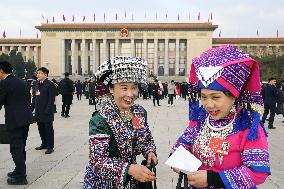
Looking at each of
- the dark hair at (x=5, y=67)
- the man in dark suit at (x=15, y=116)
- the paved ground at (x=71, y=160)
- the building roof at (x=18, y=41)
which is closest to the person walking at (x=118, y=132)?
the paved ground at (x=71, y=160)

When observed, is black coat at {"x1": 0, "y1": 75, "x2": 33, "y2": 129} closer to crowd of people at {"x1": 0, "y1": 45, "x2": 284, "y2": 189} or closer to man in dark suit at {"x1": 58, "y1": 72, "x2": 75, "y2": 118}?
crowd of people at {"x1": 0, "y1": 45, "x2": 284, "y2": 189}

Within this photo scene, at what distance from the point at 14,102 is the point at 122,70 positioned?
3.47 metres

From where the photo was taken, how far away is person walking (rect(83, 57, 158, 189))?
91.2 inches

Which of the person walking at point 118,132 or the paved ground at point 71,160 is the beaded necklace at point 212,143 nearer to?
the person walking at point 118,132

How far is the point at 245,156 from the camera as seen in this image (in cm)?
204

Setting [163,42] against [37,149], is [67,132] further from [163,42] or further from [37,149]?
[163,42]

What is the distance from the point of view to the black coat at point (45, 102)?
7605mm

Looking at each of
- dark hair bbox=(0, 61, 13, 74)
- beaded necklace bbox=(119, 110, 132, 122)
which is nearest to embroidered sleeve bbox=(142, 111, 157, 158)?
beaded necklace bbox=(119, 110, 132, 122)

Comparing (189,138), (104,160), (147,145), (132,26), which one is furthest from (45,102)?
(132,26)

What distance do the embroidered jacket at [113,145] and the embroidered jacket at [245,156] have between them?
47 cm

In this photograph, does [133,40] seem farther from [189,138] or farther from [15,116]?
[189,138]

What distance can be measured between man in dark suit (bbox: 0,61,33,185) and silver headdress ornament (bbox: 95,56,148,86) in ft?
10.7

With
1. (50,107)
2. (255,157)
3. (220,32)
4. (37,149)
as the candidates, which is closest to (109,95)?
(255,157)

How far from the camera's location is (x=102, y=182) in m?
2.48
